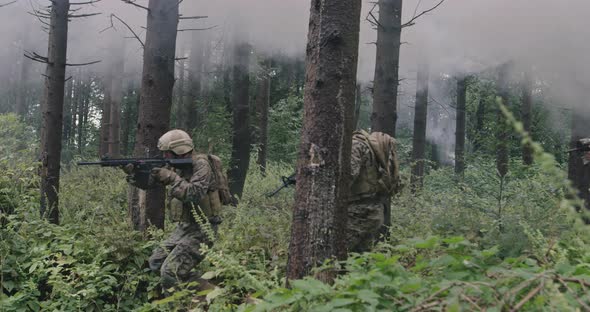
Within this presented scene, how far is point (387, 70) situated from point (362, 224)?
2353 mm

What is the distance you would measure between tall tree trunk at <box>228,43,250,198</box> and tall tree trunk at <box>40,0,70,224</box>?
440 centimetres

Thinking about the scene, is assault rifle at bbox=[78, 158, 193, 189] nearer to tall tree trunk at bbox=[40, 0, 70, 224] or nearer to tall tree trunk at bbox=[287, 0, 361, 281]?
tall tree trunk at bbox=[287, 0, 361, 281]

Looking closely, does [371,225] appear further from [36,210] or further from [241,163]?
[241,163]

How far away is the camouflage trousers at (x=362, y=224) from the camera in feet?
16.4

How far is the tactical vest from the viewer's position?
4988mm

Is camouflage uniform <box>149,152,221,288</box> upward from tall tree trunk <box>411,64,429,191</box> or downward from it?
downward

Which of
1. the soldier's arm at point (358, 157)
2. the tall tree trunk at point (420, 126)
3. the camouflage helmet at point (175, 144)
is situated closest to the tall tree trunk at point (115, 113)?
the tall tree trunk at point (420, 126)

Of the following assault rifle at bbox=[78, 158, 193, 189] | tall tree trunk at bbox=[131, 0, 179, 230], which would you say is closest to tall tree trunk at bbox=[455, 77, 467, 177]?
tall tree trunk at bbox=[131, 0, 179, 230]

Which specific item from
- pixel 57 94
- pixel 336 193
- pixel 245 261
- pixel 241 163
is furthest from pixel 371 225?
pixel 241 163

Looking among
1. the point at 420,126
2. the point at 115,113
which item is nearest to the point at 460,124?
the point at 420,126

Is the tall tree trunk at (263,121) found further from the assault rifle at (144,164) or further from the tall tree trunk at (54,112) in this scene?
the assault rifle at (144,164)

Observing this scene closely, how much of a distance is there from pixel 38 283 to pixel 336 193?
3710mm

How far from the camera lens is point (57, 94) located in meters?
6.98

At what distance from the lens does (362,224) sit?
5.03 m
